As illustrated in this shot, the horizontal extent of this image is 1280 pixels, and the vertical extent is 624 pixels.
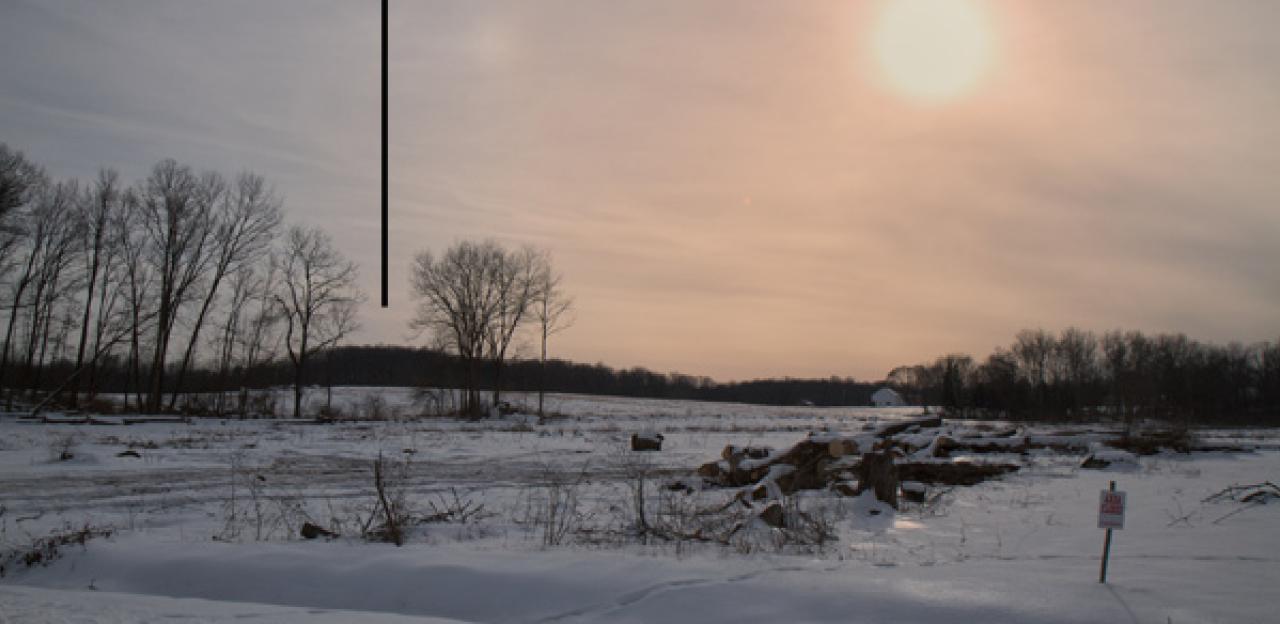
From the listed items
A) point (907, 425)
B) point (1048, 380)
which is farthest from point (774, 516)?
point (1048, 380)

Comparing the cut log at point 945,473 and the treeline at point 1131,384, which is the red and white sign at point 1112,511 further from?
the treeline at point 1131,384

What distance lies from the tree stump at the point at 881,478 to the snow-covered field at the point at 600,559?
0.32 m

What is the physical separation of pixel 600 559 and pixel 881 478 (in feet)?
17.9

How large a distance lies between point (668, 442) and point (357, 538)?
19185 millimetres

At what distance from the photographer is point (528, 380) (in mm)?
80938

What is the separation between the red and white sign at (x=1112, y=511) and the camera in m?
5.46

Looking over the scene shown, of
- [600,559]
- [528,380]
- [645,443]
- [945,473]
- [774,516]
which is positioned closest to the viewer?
[600,559]

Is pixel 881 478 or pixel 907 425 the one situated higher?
pixel 907 425

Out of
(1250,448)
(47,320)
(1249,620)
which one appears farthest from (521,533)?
(47,320)

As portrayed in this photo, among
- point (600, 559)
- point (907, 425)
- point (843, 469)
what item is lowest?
point (843, 469)

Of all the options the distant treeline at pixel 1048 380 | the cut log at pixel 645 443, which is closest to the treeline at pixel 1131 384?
the distant treeline at pixel 1048 380

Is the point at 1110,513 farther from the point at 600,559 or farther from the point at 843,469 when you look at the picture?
the point at 843,469

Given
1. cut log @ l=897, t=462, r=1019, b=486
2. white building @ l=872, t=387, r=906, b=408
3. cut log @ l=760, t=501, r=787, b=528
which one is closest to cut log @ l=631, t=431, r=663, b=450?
cut log @ l=897, t=462, r=1019, b=486

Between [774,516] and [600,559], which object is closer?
[600,559]
